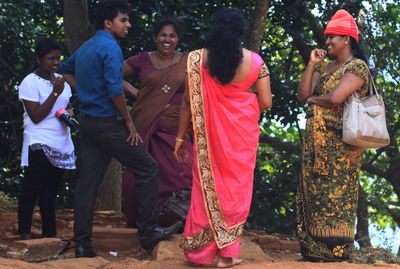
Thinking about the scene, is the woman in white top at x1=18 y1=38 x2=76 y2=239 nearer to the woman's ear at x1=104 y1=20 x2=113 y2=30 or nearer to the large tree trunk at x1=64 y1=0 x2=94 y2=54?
the woman's ear at x1=104 y1=20 x2=113 y2=30

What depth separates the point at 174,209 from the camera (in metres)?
6.70

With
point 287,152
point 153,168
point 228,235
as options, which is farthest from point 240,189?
point 287,152

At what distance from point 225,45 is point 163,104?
154 centimetres

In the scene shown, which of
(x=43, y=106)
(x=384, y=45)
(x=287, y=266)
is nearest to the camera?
(x=287, y=266)

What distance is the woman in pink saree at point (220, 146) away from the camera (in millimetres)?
5445

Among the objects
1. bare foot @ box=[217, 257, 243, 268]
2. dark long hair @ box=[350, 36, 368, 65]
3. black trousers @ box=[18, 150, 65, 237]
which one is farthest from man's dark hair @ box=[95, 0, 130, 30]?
bare foot @ box=[217, 257, 243, 268]

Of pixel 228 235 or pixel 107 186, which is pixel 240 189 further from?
pixel 107 186

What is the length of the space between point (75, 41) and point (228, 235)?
336 cm

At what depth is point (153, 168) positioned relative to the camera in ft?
19.6

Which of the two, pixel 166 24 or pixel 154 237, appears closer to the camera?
pixel 154 237

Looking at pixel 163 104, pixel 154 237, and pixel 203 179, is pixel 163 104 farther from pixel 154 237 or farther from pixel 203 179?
pixel 203 179

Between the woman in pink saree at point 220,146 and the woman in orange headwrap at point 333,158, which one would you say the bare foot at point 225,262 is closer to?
the woman in pink saree at point 220,146

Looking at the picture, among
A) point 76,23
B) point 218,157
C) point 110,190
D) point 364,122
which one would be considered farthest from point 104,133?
point 110,190

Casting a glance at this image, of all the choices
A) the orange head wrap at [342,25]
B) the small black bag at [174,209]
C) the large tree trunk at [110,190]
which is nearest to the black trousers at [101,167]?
the small black bag at [174,209]
